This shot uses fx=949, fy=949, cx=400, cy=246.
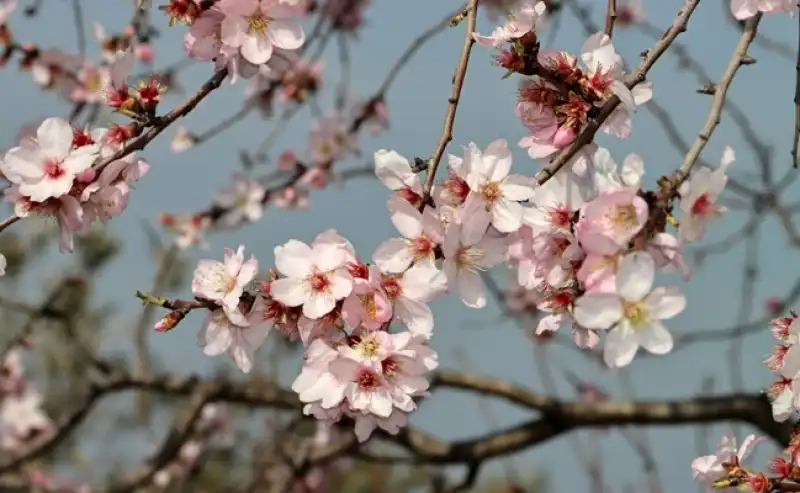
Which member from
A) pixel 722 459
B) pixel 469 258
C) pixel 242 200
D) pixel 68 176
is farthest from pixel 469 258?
pixel 242 200

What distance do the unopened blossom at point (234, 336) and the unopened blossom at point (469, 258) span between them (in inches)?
10.2

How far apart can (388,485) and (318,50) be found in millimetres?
5455

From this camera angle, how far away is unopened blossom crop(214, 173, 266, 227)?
300 cm

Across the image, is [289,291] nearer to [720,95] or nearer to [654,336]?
[654,336]

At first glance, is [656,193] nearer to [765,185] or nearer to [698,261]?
[765,185]

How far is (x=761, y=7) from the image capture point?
46.7 inches

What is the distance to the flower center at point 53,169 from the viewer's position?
4.11ft

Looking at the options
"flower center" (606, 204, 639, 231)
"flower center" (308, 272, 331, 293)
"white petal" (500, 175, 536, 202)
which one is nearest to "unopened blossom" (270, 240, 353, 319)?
"flower center" (308, 272, 331, 293)

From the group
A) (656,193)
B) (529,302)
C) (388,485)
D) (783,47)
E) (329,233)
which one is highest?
(783,47)

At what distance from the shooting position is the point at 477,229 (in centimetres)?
105

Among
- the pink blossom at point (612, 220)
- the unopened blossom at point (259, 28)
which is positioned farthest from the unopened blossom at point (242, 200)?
the pink blossom at point (612, 220)

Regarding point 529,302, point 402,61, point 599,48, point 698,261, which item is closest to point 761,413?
point 698,261

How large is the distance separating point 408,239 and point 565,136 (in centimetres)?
22

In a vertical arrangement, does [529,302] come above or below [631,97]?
below
